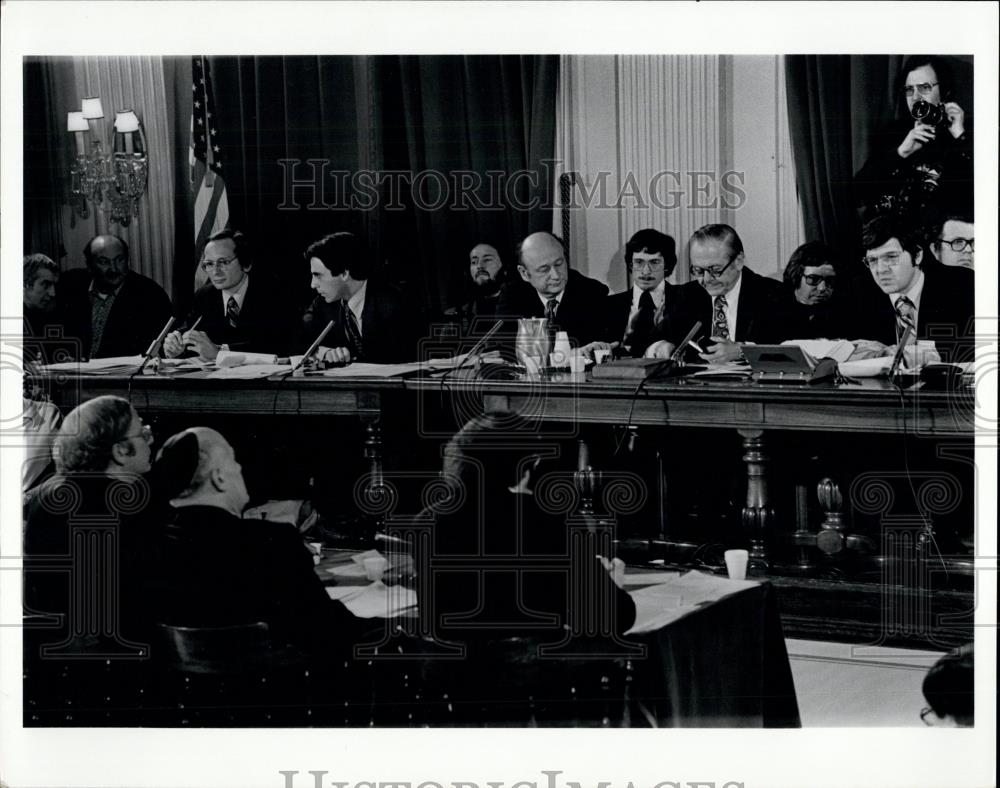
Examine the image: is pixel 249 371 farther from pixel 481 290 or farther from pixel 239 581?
pixel 481 290

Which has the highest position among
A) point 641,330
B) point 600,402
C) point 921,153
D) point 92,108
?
point 92,108

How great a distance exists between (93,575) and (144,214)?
3.79 feet

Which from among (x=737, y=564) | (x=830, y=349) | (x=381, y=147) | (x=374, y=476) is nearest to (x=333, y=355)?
(x=374, y=476)

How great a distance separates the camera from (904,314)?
413 centimetres

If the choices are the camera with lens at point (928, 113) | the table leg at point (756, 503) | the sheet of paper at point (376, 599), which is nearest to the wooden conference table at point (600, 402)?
the table leg at point (756, 503)

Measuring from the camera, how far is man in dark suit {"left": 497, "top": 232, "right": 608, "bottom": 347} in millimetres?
4145

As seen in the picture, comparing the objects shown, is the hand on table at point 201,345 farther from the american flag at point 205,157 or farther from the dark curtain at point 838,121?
the dark curtain at point 838,121

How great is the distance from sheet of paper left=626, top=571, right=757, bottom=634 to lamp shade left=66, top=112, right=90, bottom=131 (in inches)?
89.6

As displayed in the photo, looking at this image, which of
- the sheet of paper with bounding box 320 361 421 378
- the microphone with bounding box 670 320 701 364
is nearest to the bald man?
the sheet of paper with bounding box 320 361 421 378

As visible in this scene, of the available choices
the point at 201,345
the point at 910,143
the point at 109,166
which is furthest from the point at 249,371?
the point at 910,143

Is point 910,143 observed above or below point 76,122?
below

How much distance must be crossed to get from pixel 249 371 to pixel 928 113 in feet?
7.47

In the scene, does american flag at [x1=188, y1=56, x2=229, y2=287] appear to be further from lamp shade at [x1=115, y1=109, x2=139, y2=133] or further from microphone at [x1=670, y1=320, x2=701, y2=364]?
microphone at [x1=670, y1=320, x2=701, y2=364]

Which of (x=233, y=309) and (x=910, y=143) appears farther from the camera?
(x=233, y=309)
